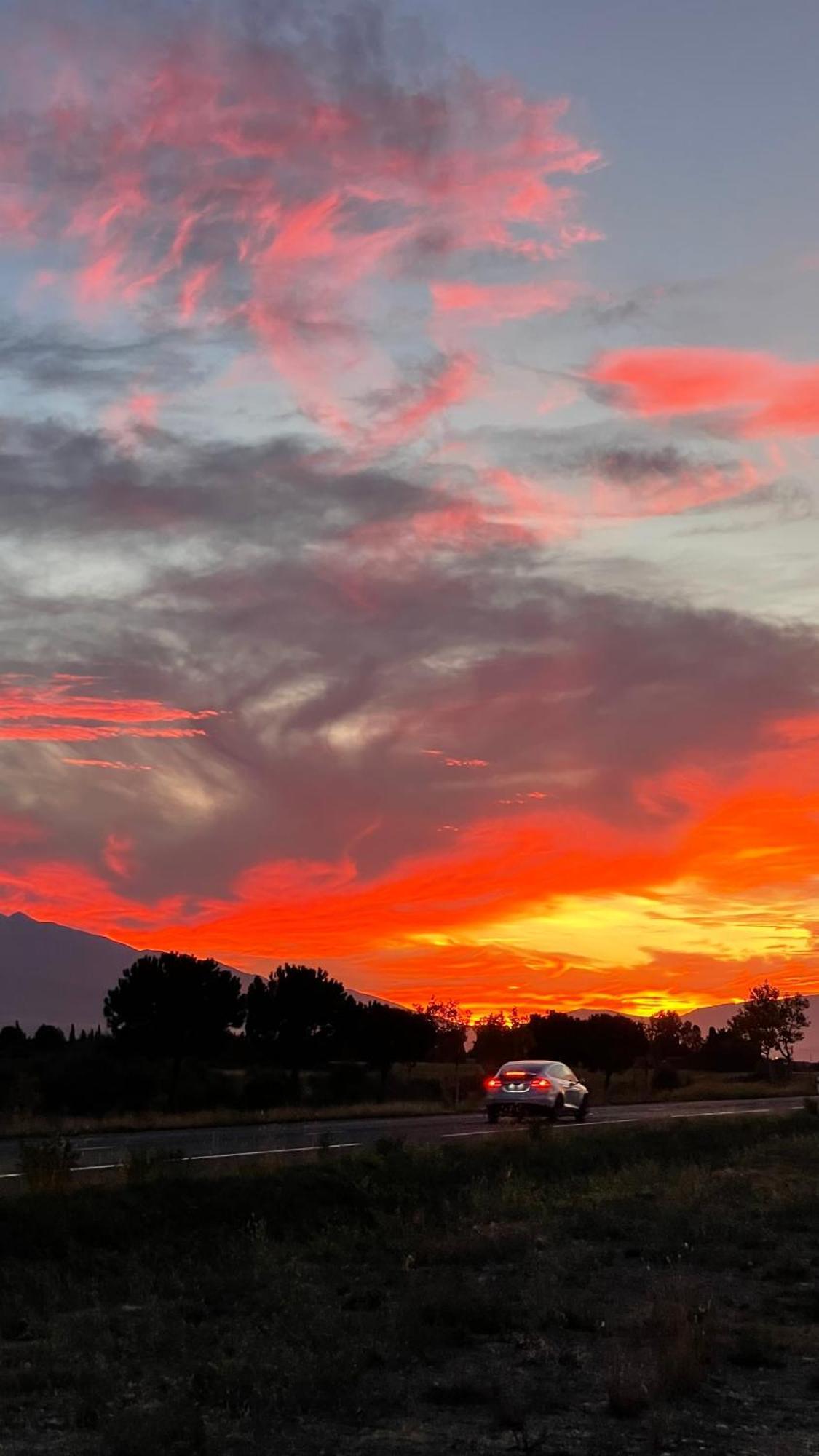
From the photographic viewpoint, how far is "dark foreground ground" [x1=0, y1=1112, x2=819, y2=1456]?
1114cm

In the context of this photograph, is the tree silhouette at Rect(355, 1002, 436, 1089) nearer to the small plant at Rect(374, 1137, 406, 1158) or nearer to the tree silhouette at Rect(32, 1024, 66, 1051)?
the tree silhouette at Rect(32, 1024, 66, 1051)

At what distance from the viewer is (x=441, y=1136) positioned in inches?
1391

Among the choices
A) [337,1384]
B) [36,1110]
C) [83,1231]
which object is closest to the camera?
[337,1384]

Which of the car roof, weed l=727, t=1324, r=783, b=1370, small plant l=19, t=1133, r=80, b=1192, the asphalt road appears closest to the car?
the car roof

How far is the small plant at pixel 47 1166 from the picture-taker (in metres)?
21.0

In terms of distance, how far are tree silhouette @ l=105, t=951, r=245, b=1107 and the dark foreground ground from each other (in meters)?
43.0

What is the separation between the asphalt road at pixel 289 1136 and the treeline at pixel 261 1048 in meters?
8.56

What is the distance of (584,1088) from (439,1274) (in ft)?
93.8

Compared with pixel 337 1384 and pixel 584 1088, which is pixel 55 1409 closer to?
pixel 337 1384

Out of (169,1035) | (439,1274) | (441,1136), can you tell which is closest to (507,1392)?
(439,1274)

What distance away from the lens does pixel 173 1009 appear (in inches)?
2721

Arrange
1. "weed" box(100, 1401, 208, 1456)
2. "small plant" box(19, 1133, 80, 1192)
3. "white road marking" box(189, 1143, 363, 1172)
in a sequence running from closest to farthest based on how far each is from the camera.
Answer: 1. "weed" box(100, 1401, 208, 1456)
2. "small plant" box(19, 1133, 80, 1192)
3. "white road marking" box(189, 1143, 363, 1172)

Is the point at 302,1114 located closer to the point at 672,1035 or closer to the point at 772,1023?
the point at 772,1023

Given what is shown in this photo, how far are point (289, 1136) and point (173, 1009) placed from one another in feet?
112
